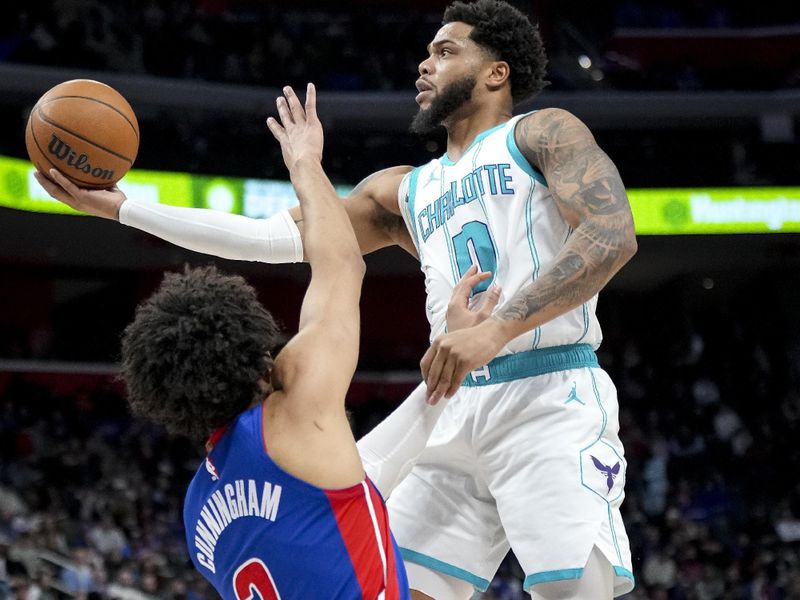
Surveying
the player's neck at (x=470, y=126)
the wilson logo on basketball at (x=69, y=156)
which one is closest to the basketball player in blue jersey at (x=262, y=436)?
the wilson logo on basketball at (x=69, y=156)

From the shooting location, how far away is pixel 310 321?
238 centimetres

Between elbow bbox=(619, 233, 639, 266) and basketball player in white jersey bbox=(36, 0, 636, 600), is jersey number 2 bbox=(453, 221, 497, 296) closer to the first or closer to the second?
basketball player in white jersey bbox=(36, 0, 636, 600)

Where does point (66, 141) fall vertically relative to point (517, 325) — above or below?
above

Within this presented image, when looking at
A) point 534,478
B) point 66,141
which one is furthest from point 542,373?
point 66,141

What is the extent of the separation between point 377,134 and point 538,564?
39.6 ft

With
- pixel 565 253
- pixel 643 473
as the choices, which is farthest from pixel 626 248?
pixel 643 473

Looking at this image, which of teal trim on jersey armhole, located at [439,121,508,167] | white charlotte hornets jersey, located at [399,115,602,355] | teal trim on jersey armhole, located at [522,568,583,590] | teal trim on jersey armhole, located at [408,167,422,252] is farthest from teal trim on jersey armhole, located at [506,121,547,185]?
teal trim on jersey armhole, located at [522,568,583,590]

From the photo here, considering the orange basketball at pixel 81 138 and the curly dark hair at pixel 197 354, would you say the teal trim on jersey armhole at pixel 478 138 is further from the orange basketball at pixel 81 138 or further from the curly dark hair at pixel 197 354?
the curly dark hair at pixel 197 354

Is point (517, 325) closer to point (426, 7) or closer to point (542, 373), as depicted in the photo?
point (542, 373)

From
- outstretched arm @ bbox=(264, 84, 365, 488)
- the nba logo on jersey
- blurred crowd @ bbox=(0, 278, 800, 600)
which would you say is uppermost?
outstretched arm @ bbox=(264, 84, 365, 488)

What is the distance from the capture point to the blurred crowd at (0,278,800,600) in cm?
1038

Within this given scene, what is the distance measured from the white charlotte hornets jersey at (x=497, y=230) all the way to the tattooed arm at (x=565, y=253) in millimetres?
93

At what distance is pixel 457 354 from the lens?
8.38 ft

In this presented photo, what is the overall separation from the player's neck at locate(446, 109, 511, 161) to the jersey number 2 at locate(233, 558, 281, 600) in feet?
5.05
